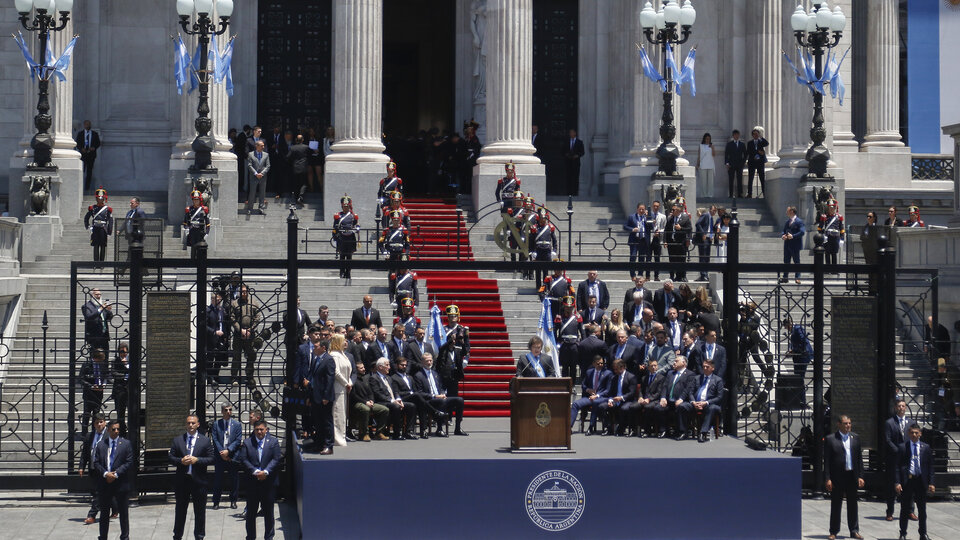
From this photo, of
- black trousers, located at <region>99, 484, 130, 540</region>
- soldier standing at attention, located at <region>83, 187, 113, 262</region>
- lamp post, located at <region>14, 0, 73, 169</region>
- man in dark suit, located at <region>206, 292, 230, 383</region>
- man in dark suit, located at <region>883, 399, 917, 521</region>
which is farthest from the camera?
lamp post, located at <region>14, 0, 73, 169</region>

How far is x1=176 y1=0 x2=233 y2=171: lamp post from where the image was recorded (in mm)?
32906

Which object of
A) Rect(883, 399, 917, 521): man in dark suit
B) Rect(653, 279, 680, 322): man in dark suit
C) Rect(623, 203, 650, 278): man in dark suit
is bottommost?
Rect(883, 399, 917, 521): man in dark suit

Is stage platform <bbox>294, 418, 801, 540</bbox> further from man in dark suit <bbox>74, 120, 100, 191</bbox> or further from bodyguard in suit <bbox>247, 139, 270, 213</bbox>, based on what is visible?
man in dark suit <bbox>74, 120, 100, 191</bbox>

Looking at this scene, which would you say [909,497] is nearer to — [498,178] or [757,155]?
[498,178]

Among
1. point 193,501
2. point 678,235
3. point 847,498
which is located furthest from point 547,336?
point 678,235

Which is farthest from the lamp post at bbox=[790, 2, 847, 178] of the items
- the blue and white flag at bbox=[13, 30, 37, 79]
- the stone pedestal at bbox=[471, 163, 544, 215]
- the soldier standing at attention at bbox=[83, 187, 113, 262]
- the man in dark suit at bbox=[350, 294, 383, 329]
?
the blue and white flag at bbox=[13, 30, 37, 79]

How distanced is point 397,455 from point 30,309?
1338 cm

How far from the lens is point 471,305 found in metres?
30.2

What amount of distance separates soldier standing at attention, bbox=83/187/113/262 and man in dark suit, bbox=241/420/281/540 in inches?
525

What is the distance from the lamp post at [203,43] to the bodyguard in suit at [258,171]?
106 centimetres

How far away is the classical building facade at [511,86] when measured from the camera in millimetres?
37906

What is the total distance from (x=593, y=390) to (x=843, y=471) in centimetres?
451

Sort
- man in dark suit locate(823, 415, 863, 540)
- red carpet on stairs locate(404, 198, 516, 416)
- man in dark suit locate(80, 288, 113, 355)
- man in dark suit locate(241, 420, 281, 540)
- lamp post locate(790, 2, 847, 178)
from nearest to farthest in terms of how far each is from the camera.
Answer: man in dark suit locate(241, 420, 281, 540) < man in dark suit locate(823, 415, 863, 540) < man in dark suit locate(80, 288, 113, 355) < red carpet on stairs locate(404, 198, 516, 416) < lamp post locate(790, 2, 847, 178)

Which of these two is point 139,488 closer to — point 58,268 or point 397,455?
point 397,455
